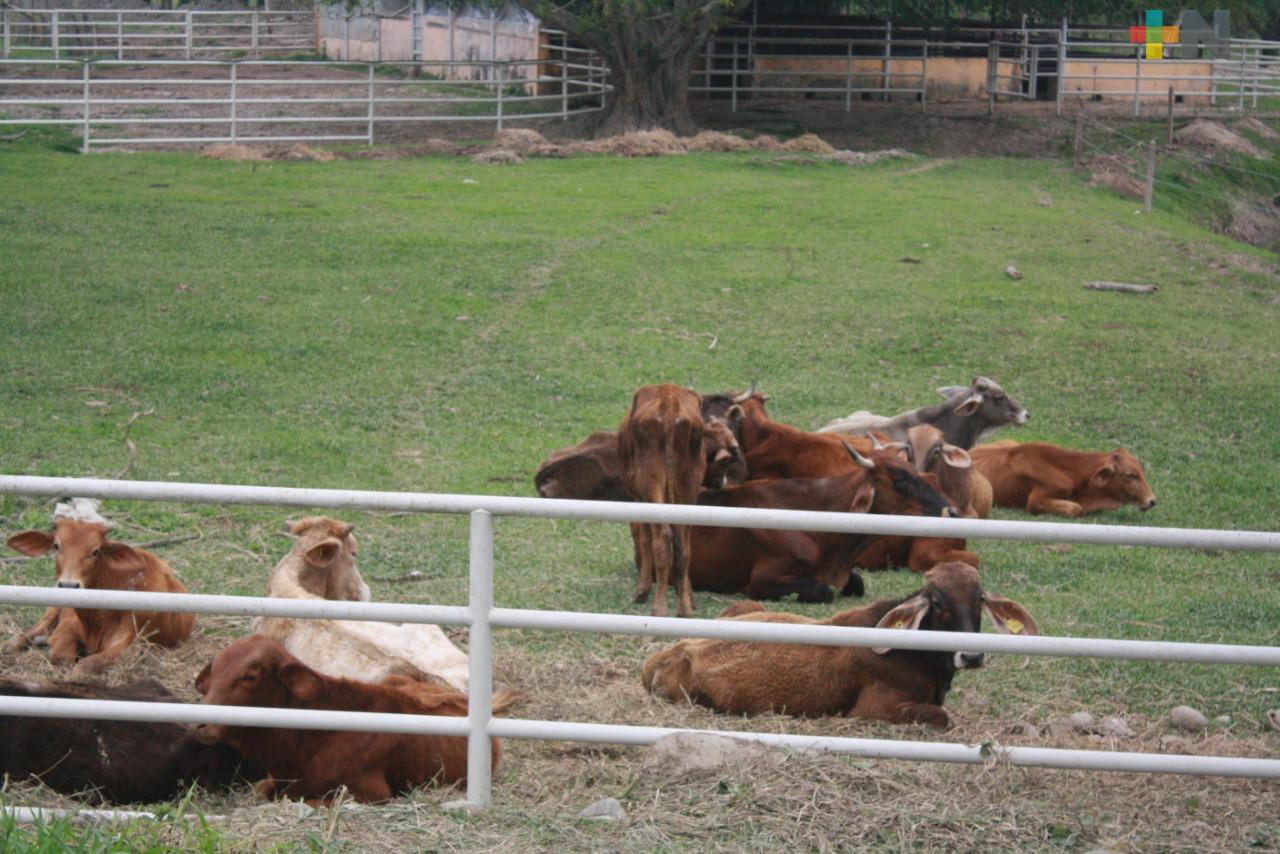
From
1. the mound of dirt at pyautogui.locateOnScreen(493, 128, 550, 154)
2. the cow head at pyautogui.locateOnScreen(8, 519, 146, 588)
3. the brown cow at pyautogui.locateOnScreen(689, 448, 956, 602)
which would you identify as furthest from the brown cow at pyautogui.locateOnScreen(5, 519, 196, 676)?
the mound of dirt at pyautogui.locateOnScreen(493, 128, 550, 154)

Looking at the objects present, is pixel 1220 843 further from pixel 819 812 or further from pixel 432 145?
pixel 432 145

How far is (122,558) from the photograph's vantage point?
6762 millimetres

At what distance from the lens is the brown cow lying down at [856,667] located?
572 centimetres

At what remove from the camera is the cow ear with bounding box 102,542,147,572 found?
671 cm

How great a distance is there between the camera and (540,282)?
53.2ft

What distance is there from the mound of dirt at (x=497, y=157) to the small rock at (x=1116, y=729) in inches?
732

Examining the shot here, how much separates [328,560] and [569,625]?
8.22 ft

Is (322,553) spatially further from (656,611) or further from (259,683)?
(656,611)

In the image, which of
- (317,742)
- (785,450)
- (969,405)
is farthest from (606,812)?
(969,405)

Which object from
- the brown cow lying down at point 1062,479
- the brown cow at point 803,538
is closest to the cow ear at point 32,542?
the brown cow at point 803,538

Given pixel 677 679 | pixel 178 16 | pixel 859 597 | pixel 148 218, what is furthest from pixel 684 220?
pixel 178 16

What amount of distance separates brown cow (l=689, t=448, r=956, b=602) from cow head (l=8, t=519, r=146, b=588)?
2.92 meters

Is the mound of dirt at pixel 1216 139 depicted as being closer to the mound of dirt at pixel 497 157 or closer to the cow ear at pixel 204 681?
the mound of dirt at pixel 497 157

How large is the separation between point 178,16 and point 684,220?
28711 mm
